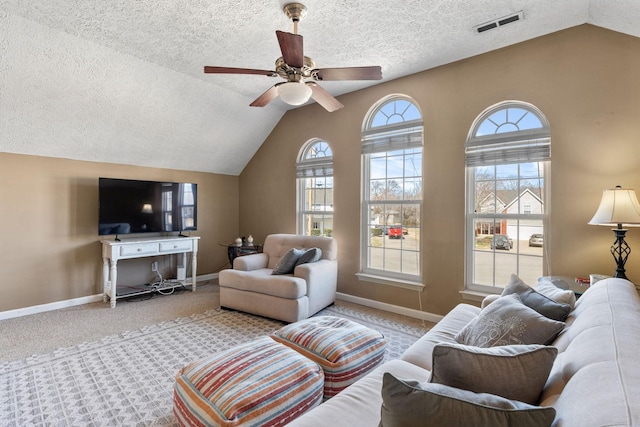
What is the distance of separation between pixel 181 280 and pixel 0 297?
2104 millimetres

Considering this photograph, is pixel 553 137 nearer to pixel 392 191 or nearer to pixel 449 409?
pixel 392 191

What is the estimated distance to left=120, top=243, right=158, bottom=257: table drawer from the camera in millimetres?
4250

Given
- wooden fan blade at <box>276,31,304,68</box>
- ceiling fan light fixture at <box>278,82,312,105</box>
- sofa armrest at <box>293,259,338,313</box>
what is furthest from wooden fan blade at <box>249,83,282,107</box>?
sofa armrest at <box>293,259,338,313</box>

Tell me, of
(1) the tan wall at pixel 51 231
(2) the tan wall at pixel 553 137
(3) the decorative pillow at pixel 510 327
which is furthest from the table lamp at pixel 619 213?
(1) the tan wall at pixel 51 231

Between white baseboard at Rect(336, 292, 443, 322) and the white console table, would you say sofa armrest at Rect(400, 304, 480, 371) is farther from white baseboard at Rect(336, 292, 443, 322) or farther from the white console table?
the white console table

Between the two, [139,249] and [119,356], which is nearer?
[119,356]

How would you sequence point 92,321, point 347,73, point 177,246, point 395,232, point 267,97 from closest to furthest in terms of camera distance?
point 347,73
point 267,97
point 92,321
point 395,232
point 177,246

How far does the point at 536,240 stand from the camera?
323 cm

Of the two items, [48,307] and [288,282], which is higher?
[288,282]

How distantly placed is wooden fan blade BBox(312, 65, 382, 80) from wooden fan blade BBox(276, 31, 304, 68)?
0.79ft

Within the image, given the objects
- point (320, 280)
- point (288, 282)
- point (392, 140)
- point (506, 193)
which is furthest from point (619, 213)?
point (288, 282)

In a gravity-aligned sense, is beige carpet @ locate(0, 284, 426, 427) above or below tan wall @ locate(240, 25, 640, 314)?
below

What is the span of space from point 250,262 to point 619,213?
12.7ft

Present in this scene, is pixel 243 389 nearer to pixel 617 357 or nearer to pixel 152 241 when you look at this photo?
pixel 617 357
